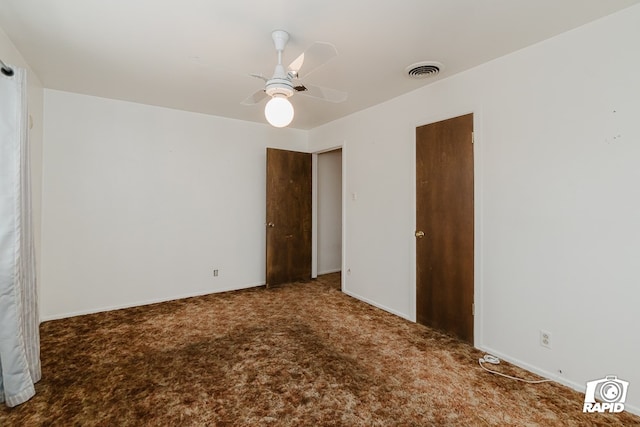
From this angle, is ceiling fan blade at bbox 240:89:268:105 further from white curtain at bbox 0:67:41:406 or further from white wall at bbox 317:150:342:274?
white wall at bbox 317:150:342:274

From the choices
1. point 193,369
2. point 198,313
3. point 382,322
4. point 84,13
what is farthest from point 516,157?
point 198,313

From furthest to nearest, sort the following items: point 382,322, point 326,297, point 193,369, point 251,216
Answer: point 251,216 < point 326,297 < point 382,322 < point 193,369

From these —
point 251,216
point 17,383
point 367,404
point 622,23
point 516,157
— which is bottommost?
point 367,404

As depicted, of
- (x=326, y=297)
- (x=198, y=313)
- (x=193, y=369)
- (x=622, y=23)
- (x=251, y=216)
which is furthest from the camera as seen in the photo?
(x=251, y=216)

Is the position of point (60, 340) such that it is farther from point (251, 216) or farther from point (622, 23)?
point (622, 23)

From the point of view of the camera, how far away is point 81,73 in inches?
111

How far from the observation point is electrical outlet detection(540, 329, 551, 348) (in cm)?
221

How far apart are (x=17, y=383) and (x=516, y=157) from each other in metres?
3.83

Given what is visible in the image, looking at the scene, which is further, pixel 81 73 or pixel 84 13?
pixel 81 73

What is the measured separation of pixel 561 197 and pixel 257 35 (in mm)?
2446

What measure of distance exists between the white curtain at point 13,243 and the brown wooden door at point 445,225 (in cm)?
322

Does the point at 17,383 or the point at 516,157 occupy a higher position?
the point at 516,157

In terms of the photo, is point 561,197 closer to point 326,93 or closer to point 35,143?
point 326,93

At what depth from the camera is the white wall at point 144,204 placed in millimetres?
3322
